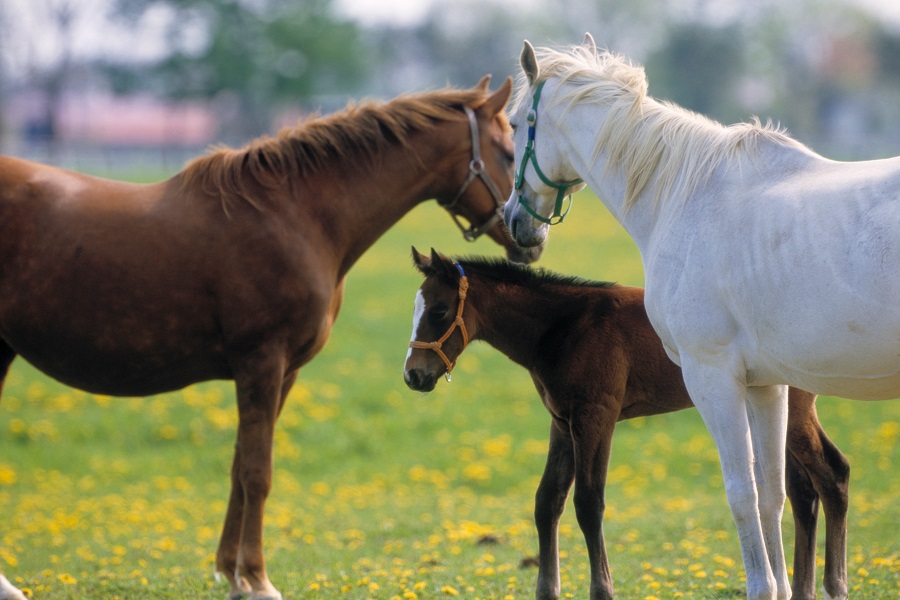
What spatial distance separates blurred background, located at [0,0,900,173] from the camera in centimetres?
4797

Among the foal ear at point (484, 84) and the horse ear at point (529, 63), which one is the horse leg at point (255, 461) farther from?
the foal ear at point (484, 84)

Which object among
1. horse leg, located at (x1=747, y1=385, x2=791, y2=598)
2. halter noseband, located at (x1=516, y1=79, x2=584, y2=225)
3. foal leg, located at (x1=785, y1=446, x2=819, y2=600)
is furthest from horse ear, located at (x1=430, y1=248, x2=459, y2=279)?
foal leg, located at (x1=785, y1=446, x2=819, y2=600)

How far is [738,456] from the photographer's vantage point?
12.5 ft

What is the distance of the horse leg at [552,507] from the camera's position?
15.6ft

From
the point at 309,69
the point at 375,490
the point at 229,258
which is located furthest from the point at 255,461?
the point at 309,69

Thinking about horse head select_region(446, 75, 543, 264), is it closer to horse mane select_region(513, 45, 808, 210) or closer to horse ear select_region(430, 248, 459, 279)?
horse ear select_region(430, 248, 459, 279)

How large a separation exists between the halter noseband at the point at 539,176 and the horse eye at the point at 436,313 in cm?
65

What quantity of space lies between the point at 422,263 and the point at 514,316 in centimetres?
55

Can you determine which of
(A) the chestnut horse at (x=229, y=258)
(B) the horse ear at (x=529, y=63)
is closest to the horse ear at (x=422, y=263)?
(A) the chestnut horse at (x=229, y=258)

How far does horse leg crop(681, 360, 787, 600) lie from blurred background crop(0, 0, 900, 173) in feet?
117

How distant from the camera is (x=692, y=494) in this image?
356 inches

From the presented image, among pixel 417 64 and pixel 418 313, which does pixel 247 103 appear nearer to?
pixel 417 64

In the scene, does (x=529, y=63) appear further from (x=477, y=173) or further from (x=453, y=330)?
(x=453, y=330)

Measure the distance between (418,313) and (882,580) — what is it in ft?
9.44
